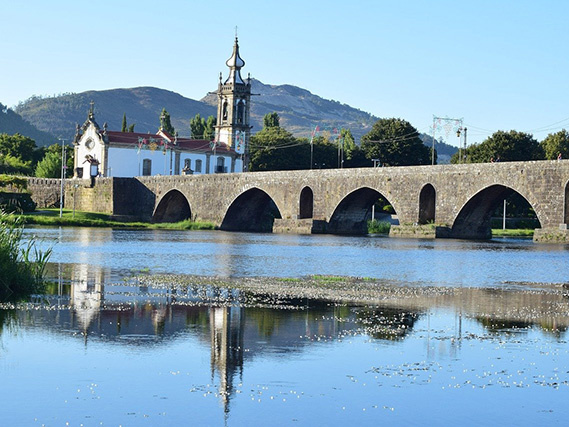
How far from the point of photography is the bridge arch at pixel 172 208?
9262cm

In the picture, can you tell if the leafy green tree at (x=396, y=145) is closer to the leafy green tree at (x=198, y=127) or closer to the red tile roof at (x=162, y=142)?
the red tile roof at (x=162, y=142)

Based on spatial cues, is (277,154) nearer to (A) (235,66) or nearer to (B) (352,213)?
(A) (235,66)

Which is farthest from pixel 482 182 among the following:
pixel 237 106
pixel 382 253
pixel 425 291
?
pixel 237 106

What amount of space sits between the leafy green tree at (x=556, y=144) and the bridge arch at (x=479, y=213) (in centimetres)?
4393

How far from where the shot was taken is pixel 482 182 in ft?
205

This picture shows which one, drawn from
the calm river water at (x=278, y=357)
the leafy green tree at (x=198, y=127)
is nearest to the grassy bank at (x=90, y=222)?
the calm river water at (x=278, y=357)

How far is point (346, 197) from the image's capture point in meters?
73.4

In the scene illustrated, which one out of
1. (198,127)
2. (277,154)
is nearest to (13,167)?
(277,154)

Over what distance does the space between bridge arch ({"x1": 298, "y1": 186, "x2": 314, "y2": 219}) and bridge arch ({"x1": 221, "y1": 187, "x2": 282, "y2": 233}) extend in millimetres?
5609

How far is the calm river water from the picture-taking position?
11.5 meters

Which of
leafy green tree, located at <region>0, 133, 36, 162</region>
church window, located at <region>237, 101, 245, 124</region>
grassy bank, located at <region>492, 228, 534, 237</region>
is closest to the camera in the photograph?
grassy bank, located at <region>492, 228, 534, 237</region>

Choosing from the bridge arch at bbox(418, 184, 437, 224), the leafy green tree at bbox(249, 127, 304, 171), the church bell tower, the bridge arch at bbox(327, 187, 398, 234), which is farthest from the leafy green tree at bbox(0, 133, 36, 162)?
the bridge arch at bbox(418, 184, 437, 224)

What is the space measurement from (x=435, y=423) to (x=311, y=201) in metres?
68.9

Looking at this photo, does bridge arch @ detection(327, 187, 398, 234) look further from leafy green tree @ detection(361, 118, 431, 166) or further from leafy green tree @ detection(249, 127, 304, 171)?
leafy green tree @ detection(249, 127, 304, 171)
